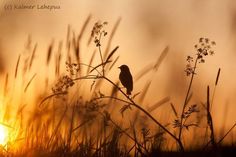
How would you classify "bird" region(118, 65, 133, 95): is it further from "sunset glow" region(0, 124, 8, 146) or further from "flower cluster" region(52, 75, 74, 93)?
"sunset glow" region(0, 124, 8, 146)

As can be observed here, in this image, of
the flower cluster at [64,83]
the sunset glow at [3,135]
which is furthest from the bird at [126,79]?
the sunset glow at [3,135]

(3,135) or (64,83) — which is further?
(3,135)

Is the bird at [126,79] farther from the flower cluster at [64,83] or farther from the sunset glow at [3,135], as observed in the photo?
the sunset glow at [3,135]

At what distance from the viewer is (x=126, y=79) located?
3.12 m

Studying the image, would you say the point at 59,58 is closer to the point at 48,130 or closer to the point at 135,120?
the point at 48,130

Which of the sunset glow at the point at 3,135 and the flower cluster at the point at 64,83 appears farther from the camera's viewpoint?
the sunset glow at the point at 3,135

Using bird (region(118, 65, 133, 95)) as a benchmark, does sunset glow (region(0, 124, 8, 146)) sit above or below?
below

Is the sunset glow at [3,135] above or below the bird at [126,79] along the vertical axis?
below

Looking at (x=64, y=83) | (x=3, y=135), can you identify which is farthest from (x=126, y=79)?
(x=3, y=135)

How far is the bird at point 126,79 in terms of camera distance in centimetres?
297

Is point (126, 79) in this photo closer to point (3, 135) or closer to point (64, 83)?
point (64, 83)

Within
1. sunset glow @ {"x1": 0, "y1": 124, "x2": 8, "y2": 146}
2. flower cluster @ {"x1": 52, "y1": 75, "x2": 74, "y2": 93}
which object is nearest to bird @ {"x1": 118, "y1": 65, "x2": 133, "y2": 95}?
flower cluster @ {"x1": 52, "y1": 75, "x2": 74, "y2": 93}

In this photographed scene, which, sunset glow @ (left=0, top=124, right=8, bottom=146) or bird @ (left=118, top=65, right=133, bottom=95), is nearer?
bird @ (left=118, top=65, right=133, bottom=95)

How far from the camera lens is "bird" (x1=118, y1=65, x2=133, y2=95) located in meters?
2.97
